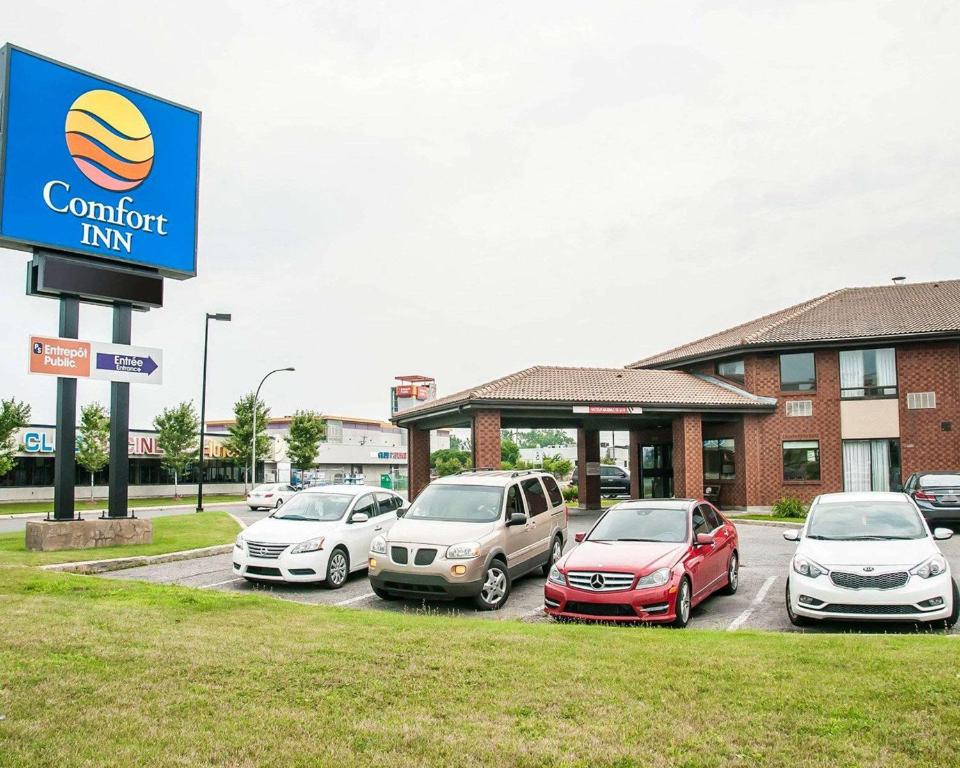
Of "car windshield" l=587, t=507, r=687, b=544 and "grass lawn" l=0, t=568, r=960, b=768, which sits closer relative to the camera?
"grass lawn" l=0, t=568, r=960, b=768

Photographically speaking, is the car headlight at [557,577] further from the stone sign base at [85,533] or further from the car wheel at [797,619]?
the stone sign base at [85,533]

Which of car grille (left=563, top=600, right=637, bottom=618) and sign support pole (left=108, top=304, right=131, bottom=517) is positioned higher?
sign support pole (left=108, top=304, right=131, bottom=517)

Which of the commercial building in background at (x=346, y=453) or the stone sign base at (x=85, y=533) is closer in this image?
the stone sign base at (x=85, y=533)

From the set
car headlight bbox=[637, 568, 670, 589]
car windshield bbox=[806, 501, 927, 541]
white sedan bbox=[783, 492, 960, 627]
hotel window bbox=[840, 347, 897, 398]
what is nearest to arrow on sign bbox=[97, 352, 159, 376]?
car headlight bbox=[637, 568, 670, 589]

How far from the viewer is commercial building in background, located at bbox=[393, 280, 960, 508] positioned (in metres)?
27.9

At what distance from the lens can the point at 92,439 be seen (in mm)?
46250

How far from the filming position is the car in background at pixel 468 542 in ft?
34.7

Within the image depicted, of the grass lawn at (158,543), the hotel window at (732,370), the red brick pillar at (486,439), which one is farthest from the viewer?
the hotel window at (732,370)

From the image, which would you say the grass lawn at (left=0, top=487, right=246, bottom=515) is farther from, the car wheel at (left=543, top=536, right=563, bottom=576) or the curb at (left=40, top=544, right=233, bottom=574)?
the car wheel at (left=543, top=536, right=563, bottom=576)

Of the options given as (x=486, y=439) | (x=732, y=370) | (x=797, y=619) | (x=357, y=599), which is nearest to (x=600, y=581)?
(x=797, y=619)

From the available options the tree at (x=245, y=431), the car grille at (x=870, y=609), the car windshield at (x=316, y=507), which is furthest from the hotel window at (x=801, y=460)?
the tree at (x=245, y=431)

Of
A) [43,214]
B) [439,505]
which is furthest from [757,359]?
[43,214]

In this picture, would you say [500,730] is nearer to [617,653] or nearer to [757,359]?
[617,653]

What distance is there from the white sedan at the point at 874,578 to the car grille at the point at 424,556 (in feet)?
14.5
